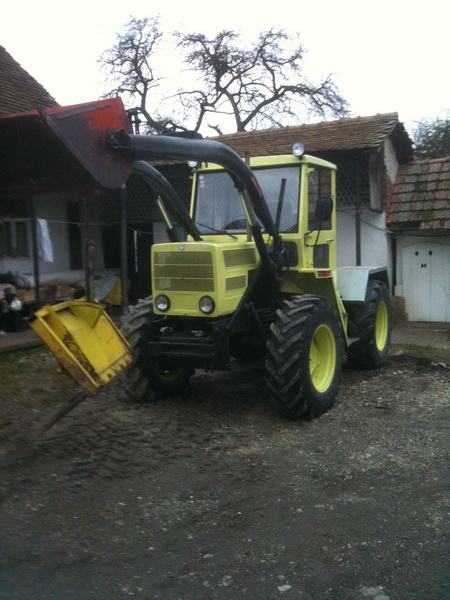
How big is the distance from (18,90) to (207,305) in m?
8.22

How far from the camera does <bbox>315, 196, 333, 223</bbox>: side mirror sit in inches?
264

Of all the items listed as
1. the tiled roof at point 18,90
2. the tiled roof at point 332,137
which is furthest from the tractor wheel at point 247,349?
the tiled roof at point 18,90

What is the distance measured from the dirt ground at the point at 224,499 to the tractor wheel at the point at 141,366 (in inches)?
7.0

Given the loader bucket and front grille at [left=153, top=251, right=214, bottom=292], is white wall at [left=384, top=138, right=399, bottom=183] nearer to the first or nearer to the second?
front grille at [left=153, top=251, right=214, bottom=292]

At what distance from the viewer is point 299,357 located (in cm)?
593

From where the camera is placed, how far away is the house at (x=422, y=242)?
13.6 m

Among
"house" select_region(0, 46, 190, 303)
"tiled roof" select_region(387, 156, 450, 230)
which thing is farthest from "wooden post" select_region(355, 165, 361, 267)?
"house" select_region(0, 46, 190, 303)

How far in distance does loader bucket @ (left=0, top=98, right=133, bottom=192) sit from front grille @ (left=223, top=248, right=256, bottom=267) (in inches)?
57.8

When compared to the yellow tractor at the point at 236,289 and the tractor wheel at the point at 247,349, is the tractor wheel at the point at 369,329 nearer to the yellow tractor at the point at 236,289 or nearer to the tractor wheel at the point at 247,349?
the yellow tractor at the point at 236,289

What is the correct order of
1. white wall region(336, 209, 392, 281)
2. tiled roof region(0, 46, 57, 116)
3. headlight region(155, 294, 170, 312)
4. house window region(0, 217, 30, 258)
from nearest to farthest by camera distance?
headlight region(155, 294, 170, 312), tiled roof region(0, 46, 57, 116), house window region(0, 217, 30, 258), white wall region(336, 209, 392, 281)

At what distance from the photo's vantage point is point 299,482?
4.73 meters

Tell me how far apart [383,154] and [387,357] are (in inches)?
229

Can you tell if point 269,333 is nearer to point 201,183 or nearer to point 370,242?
point 201,183

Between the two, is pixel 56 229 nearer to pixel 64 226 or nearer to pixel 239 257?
pixel 64 226
